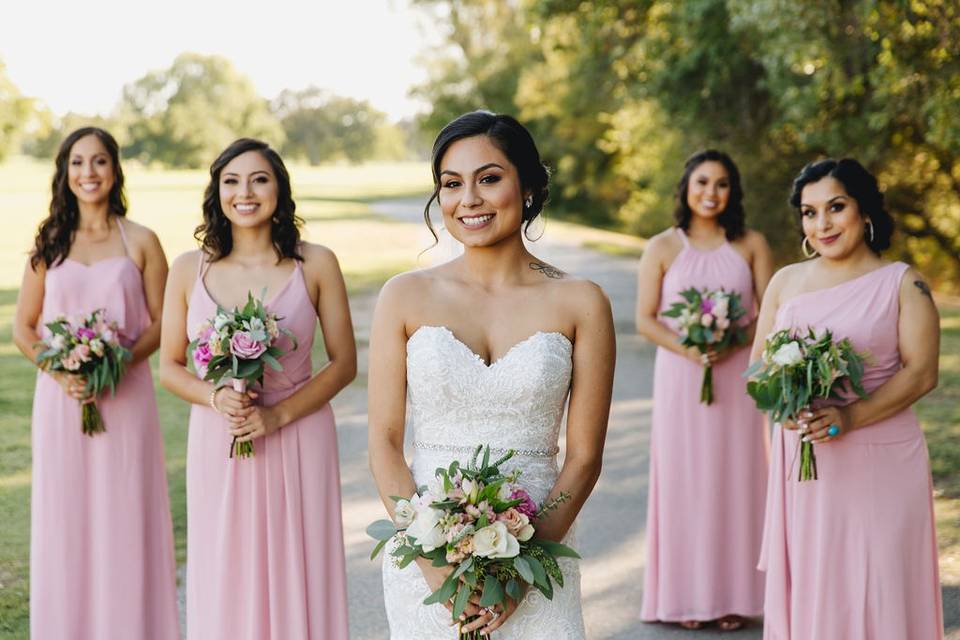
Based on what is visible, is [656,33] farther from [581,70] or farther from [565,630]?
[565,630]

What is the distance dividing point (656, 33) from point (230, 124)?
78468 mm

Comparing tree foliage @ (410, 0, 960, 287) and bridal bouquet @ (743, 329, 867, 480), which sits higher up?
tree foliage @ (410, 0, 960, 287)

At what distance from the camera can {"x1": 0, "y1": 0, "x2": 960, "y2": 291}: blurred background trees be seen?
12.6 m

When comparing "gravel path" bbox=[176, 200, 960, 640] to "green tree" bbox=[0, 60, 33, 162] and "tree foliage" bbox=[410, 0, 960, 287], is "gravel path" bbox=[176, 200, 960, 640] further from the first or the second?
"green tree" bbox=[0, 60, 33, 162]

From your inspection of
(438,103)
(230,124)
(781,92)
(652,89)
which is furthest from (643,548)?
(230,124)

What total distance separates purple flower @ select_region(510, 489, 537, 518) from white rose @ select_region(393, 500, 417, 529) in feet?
1.00

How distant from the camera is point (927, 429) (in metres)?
13.1

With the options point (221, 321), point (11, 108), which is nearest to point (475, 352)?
point (221, 321)

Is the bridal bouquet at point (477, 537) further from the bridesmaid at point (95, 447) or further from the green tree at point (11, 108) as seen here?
the green tree at point (11, 108)

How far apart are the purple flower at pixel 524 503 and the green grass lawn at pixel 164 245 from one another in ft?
15.6

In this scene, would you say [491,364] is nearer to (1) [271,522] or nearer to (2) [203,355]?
(2) [203,355]

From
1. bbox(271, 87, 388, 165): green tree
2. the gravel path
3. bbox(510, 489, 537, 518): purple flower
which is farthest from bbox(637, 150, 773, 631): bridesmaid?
bbox(271, 87, 388, 165): green tree

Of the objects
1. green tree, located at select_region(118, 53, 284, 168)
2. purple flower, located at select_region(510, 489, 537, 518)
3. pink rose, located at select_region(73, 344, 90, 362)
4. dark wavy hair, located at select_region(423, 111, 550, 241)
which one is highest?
green tree, located at select_region(118, 53, 284, 168)

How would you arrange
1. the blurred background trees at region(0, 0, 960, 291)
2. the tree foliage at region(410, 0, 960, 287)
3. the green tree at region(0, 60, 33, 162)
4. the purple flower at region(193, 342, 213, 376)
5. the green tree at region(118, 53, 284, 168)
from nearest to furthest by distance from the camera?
the purple flower at region(193, 342, 213, 376) < the tree foliage at region(410, 0, 960, 287) < the blurred background trees at region(0, 0, 960, 291) < the green tree at region(0, 60, 33, 162) < the green tree at region(118, 53, 284, 168)
